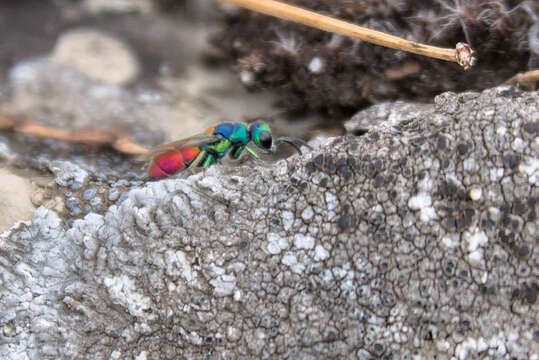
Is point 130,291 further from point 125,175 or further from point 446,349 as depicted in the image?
point 446,349

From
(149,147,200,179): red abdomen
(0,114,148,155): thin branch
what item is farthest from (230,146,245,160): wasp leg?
(0,114,148,155): thin branch

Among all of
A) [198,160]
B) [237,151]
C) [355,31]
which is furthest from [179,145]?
[355,31]

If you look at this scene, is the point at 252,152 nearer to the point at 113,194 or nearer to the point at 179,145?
the point at 179,145

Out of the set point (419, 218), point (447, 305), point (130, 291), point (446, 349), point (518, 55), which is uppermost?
point (518, 55)

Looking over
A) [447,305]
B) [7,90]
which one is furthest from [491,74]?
[7,90]

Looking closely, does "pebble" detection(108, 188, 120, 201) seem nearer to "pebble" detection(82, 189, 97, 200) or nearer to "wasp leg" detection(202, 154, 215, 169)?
"pebble" detection(82, 189, 97, 200)

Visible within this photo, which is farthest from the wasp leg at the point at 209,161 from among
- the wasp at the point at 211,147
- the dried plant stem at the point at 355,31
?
the dried plant stem at the point at 355,31

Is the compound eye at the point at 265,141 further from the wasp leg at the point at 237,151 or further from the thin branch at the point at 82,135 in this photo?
the thin branch at the point at 82,135
